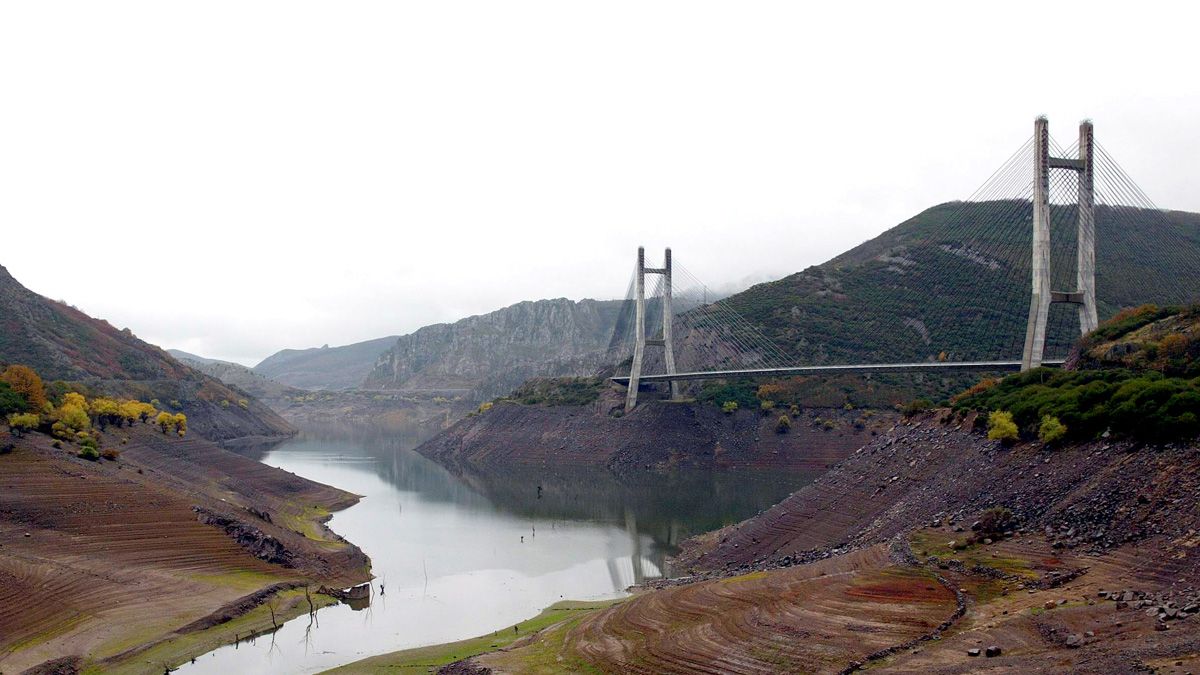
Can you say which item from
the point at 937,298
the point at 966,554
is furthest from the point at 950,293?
the point at 966,554

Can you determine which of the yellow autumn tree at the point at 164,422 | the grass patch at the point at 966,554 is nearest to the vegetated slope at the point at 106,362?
the yellow autumn tree at the point at 164,422

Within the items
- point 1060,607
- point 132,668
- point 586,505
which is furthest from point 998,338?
point 132,668

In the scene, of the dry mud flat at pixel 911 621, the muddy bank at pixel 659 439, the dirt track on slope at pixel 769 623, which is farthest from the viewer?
the muddy bank at pixel 659 439

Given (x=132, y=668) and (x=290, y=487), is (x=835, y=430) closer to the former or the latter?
(x=290, y=487)

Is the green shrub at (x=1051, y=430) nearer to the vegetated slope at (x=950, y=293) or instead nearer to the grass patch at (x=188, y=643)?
the grass patch at (x=188, y=643)

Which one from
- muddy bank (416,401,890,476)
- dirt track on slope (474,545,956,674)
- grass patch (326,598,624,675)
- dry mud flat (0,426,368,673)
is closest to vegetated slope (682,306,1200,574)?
dirt track on slope (474,545,956,674)

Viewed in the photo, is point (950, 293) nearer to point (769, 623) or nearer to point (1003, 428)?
point (1003, 428)
